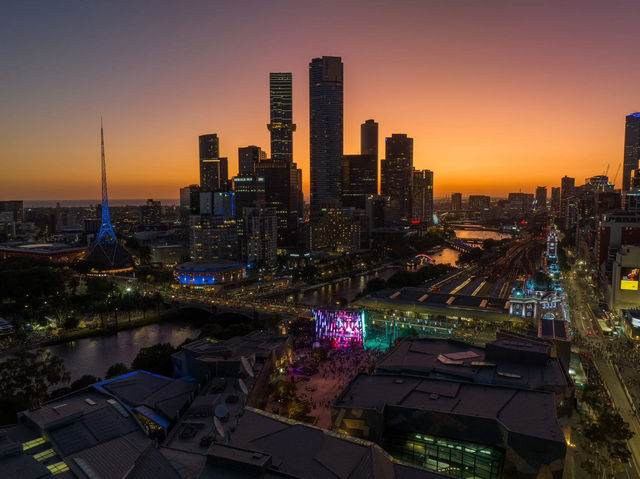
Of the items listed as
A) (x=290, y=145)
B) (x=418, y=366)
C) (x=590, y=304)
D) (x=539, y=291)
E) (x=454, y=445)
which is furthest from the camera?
(x=290, y=145)

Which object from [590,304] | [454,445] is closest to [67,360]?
[454,445]

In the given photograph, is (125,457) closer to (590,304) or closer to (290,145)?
(590,304)

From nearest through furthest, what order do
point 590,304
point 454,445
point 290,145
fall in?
1. point 454,445
2. point 590,304
3. point 290,145

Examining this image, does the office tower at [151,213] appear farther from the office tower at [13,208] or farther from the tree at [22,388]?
the tree at [22,388]

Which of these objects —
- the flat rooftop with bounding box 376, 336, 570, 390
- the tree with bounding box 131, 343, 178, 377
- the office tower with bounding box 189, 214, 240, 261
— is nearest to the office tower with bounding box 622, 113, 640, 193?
the office tower with bounding box 189, 214, 240, 261

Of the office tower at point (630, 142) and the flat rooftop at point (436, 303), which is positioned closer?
the flat rooftop at point (436, 303)

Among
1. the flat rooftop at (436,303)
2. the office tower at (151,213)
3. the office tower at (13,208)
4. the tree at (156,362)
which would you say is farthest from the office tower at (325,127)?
the office tower at (13,208)

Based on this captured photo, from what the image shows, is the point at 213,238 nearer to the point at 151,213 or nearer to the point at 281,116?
the point at 281,116
